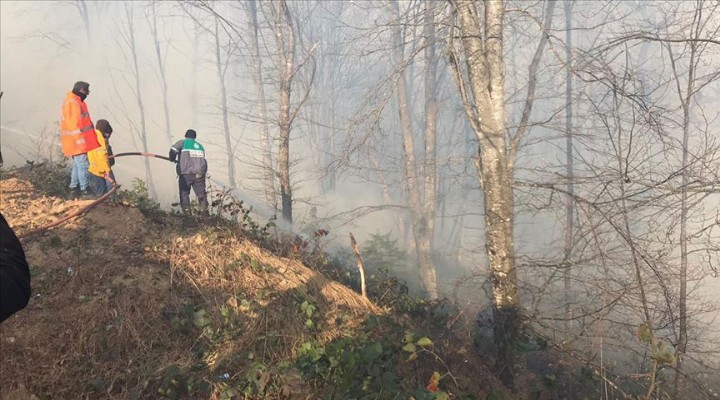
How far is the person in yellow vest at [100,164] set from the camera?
727 cm

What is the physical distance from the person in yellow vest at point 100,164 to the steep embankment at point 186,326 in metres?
0.91

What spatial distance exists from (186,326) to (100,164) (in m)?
4.08

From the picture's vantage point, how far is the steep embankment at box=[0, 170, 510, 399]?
3.79m

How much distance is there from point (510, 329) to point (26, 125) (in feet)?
101

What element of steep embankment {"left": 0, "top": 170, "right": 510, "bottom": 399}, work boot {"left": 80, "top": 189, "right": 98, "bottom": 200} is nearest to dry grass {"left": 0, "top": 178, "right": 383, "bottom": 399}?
steep embankment {"left": 0, "top": 170, "right": 510, "bottom": 399}

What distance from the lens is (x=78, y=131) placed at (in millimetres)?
6879

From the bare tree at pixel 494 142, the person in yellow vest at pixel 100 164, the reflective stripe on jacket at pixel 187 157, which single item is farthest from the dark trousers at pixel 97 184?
the bare tree at pixel 494 142

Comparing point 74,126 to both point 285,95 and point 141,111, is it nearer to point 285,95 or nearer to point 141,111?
point 285,95

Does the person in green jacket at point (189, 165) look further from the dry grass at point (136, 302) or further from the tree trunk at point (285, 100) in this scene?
the tree trunk at point (285, 100)

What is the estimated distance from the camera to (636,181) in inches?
187

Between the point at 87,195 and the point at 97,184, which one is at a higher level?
the point at 97,184

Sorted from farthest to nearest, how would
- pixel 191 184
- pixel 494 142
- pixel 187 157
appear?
pixel 191 184 < pixel 187 157 < pixel 494 142

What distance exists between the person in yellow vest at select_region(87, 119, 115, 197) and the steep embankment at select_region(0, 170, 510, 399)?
91 cm

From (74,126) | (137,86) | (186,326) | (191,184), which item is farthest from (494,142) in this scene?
(137,86)
